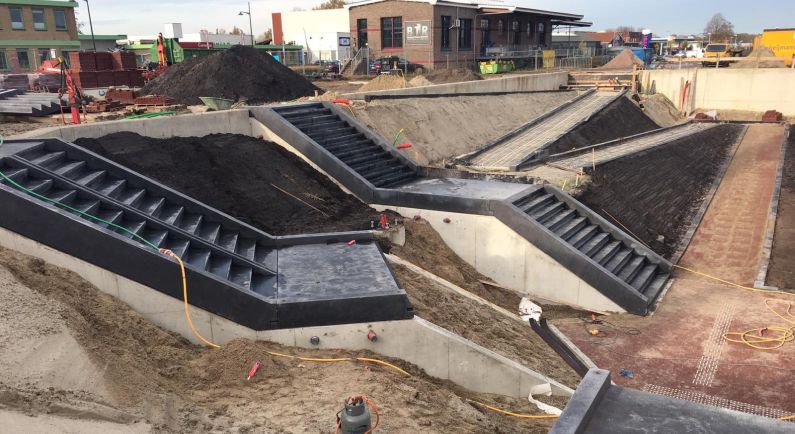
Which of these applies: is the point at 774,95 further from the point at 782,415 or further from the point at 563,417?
the point at 563,417

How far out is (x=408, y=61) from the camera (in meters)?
47.2

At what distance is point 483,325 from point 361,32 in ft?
145

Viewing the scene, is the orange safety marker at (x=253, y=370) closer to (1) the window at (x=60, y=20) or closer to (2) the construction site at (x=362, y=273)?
(2) the construction site at (x=362, y=273)

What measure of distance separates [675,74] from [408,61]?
19.7m

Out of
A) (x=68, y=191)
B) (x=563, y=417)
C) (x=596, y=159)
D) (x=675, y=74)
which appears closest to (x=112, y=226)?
(x=68, y=191)

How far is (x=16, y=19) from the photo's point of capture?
42312 mm

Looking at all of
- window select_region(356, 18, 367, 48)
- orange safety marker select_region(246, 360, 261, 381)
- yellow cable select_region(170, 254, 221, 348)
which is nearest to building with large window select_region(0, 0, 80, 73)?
window select_region(356, 18, 367, 48)

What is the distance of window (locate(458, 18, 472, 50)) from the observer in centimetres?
4881

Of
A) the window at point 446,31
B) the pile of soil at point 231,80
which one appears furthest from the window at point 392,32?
the pile of soil at point 231,80

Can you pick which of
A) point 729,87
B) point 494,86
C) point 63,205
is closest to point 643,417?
point 63,205

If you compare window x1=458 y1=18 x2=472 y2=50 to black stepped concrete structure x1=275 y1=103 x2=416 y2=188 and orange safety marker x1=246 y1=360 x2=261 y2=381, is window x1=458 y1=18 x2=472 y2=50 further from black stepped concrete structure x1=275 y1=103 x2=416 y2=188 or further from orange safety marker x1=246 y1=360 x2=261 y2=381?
orange safety marker x1=246 y1=360 x2=261 y2=381

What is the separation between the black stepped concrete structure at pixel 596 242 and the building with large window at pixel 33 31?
3837cm

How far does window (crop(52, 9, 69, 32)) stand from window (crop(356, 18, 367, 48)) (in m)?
23.0

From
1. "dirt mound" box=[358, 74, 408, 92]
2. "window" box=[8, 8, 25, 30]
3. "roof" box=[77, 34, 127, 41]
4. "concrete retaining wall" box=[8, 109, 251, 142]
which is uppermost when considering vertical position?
"window" box=[8, 8, 25, 30]
